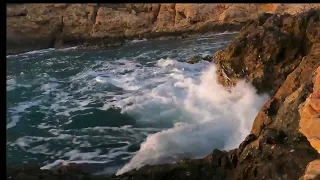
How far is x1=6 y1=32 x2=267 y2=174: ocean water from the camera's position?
6.42 meters

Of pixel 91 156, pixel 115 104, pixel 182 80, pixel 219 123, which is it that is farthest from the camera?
pixel 182 80

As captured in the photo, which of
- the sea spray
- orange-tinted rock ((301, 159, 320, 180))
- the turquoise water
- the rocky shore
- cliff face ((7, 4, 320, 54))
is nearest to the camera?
orange-tinted rock ((301, 159, 320, 180))

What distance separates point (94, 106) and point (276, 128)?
5921 millimetres

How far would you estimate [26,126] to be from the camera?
8422mm

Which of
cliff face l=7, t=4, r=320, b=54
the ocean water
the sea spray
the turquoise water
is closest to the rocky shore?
Answer: the sea spray

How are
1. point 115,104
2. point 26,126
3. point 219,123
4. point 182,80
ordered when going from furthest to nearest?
point 182,80
point 115,104
point 26,126
point 219,123

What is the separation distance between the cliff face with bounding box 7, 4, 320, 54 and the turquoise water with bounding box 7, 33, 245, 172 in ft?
18.0

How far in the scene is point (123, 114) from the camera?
8688 mm

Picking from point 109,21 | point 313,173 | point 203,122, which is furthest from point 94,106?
point 109,21

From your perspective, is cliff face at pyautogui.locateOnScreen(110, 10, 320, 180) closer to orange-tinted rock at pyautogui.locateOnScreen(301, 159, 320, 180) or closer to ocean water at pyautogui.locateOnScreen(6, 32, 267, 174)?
orange-tinted rock at pyautogui.locateOnScreen(301, 159, 320, 180)

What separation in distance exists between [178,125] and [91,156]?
189 cm

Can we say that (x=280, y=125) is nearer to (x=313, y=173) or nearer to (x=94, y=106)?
(x=313, y=173)

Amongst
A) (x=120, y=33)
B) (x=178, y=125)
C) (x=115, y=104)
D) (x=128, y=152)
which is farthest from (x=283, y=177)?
(x=120, y=33)

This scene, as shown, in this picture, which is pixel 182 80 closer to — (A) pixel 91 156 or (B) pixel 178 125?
(B) pixel 178 125
